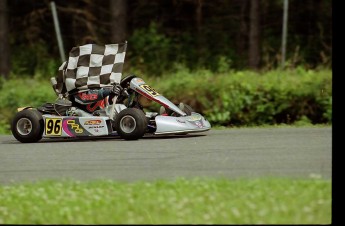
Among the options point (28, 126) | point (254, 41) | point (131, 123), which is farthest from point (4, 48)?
point (131, 123)

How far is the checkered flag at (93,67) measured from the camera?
1341 centimetres

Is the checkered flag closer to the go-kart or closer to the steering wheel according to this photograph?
the steering wheel

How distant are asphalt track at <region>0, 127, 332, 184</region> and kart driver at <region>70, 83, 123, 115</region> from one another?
0.53 meters

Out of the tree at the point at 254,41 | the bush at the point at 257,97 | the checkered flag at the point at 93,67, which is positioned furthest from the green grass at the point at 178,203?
the tree at the point at 254,41

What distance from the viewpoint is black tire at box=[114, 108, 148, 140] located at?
12.6 m

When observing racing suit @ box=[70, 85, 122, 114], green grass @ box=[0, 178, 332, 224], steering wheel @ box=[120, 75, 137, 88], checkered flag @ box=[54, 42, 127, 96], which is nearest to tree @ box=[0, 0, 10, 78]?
checkered flag @ box=[54, 42, 127, 96]

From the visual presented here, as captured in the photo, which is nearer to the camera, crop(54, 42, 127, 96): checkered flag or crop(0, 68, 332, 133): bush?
crop(54, 42, 127, 96): checkered flag

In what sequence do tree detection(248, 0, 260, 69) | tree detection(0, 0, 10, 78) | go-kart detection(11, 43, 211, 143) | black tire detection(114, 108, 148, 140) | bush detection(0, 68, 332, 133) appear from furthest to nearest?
tree detection(248, 0, 260, 69) < tree detection(0, 0, 10, 78) < bush detection(0, 68, 332, 133) < go-kart detection(11, 43, 211, 143) < black tire detection(114, 108, 148, 140)

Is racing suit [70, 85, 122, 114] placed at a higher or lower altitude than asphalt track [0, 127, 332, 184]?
higher

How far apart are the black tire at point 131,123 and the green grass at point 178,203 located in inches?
167

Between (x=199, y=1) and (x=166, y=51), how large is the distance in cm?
315

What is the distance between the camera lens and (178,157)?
10.6 meters

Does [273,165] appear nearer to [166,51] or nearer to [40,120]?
[40,120]

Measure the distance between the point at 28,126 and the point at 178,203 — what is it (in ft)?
22.2
